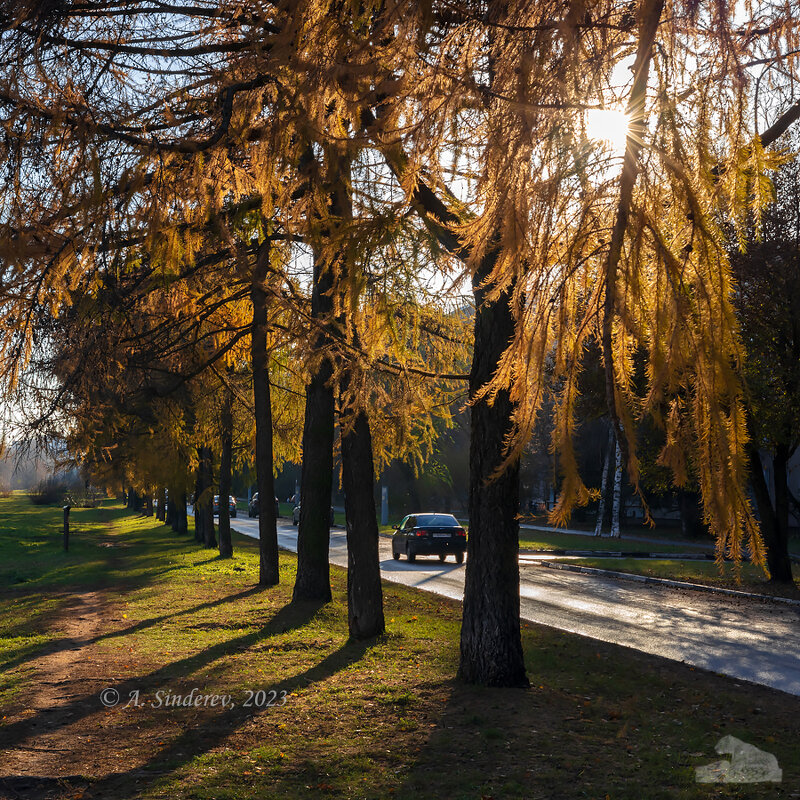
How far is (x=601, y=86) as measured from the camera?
15.1 feet

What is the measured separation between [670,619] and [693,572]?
873 centimetres

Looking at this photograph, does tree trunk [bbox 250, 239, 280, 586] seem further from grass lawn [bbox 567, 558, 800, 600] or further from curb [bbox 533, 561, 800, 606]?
curb [bbox 533, 561, 800, 606]

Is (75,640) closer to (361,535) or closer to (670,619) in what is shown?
(361,535)

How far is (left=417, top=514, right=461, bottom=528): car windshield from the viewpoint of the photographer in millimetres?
26812

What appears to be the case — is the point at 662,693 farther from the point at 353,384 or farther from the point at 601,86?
the point at 601,86

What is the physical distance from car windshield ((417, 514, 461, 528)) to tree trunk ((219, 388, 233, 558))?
6247 millimetres

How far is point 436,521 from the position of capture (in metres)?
27.1

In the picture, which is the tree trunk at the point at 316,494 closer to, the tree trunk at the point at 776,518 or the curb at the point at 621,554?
the tree trunk at the point at 776,518

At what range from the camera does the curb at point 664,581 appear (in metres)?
16.9

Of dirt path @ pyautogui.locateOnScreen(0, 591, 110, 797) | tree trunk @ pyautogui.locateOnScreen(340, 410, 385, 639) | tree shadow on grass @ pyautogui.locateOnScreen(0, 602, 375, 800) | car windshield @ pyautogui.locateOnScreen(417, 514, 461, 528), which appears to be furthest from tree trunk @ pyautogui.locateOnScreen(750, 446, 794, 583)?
dirt path @ pyautogui.locateOnScreen(0, 591, 110, 797)

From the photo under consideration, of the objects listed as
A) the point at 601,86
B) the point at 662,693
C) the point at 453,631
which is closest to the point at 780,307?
the point at 453,631

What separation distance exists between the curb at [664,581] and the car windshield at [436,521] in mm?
2965

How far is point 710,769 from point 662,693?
8.09 feet

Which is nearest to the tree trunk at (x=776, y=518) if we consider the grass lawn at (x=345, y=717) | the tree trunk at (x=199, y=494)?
the grass lawn at (x=345, y=717)
